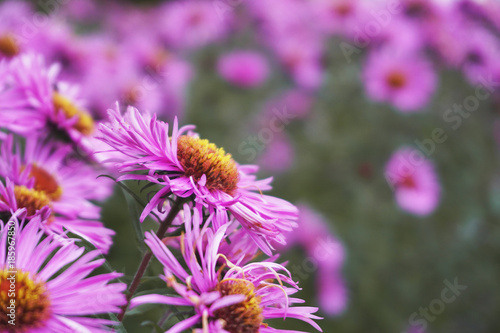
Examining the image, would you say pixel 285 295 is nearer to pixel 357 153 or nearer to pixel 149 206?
pixel 149 206

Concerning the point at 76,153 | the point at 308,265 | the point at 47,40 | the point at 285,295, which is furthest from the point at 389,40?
the point at 285,295

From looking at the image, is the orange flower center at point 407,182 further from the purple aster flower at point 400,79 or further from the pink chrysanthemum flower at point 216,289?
the pink chrysanthemum flower at point 216,289

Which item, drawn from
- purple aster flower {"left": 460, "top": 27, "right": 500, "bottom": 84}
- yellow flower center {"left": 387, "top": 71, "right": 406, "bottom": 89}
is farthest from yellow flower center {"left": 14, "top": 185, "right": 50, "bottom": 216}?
purple aster flower {"left": 460, "top": 27, "right": 500, "bottom": 84}

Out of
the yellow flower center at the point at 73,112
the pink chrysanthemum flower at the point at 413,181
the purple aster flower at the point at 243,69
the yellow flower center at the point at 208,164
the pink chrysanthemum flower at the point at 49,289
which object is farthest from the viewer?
the purple aster flower at the point at 243,69

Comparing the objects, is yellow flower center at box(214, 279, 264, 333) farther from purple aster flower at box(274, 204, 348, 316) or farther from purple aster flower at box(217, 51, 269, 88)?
purple aster flower at box(217, 51, 269, 88)

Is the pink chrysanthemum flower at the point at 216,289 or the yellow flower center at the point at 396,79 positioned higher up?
the yellow flower center at the point at 396,79

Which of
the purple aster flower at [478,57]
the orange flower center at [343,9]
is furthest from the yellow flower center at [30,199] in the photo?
the orange flower center at [343,9]
